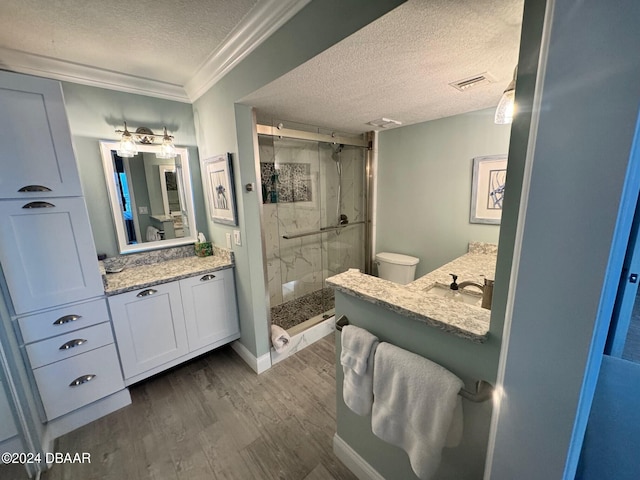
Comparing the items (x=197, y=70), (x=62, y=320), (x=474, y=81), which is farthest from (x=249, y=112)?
(x=62, y=320)

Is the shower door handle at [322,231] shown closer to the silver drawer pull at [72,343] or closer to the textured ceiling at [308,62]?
the textured ceiling at [308,62]

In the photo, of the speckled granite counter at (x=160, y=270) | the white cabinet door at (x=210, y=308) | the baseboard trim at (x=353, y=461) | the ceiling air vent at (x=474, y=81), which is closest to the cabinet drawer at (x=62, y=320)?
the speckled granite counter at (x=160, y=270)

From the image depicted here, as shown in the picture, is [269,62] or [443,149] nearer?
[269,62]

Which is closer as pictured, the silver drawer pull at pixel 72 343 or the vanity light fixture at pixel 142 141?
the silver drawer pull at pixel 72 343

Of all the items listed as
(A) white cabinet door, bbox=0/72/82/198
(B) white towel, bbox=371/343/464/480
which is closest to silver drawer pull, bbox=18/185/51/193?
(A) white cabinet door, bbox=0/72/82/198

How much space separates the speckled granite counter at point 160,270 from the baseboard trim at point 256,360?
81 cm

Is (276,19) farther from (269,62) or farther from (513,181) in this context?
(513,181)

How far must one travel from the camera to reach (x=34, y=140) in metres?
1.39

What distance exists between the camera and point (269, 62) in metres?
1.39

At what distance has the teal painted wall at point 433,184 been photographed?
86.5 inches

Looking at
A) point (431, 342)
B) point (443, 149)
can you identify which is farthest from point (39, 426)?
point (443, 149)

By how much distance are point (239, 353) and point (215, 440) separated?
81cm

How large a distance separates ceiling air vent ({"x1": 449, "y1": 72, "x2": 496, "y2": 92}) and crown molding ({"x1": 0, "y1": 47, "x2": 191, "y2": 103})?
226 cm

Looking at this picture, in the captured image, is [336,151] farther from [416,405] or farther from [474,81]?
[416,405]
